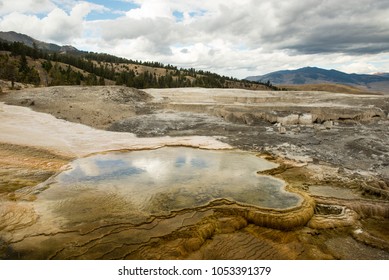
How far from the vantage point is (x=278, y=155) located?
1418 centimetres

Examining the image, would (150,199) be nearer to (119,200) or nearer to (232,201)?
(119,200)

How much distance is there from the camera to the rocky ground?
7199 millimetres

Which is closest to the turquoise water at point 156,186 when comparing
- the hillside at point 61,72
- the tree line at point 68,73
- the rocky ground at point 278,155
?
the rocky ground at point 278,155

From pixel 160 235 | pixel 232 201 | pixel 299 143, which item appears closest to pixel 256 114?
pixel 299 143

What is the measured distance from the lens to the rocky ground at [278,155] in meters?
7.20

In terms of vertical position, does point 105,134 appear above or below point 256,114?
below

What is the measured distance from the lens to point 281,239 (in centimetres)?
752

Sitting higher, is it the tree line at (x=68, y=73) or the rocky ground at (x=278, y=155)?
the tree line at (x=68, y=73)

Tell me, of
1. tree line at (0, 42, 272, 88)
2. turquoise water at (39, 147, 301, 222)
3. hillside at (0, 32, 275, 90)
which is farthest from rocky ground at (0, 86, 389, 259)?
tree line at (0, 42, 272, 88)

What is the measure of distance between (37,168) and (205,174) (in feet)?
20.9

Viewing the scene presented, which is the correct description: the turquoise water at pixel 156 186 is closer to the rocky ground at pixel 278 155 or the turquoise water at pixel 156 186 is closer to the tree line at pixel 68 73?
the rocky ground at pixel 278 155

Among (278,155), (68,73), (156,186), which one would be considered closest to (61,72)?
(68,73)
